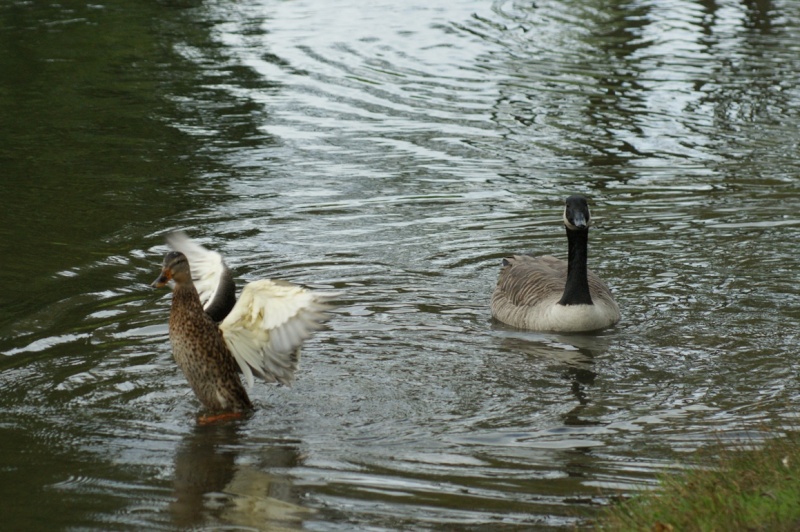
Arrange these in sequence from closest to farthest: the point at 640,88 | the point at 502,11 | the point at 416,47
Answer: the point at 640,88, the point at 416,47, the point at 502,11

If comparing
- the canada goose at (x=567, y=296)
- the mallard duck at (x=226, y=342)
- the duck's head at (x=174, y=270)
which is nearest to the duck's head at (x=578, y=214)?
the canada goose at (x=567, y=296)

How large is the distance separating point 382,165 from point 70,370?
23.9ft

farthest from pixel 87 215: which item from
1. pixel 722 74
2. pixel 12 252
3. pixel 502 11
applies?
pixel 502 11

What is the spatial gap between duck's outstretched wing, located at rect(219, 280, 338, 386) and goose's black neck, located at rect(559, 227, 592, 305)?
332 centimetres

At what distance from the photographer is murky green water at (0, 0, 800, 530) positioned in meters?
7.41

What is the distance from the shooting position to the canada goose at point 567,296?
35.4ft

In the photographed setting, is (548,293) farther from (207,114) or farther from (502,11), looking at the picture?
(502,11)

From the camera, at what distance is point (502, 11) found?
27484 mm

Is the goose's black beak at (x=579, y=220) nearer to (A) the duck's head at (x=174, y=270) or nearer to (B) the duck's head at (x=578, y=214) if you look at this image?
(B) the duck's head at (x=578, y=214)

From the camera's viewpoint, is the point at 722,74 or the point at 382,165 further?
the point at 722,74

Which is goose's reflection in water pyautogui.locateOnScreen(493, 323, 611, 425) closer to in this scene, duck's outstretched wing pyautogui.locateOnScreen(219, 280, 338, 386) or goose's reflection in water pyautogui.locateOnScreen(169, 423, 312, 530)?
duck's outstretched wing pyautogui.locateOnScreen(219, 280, 338, 386)

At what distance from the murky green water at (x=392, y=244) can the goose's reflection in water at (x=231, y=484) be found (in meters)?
0.02

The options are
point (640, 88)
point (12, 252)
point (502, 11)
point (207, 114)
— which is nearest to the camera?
point (12, 252)

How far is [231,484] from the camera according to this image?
24.1ft
